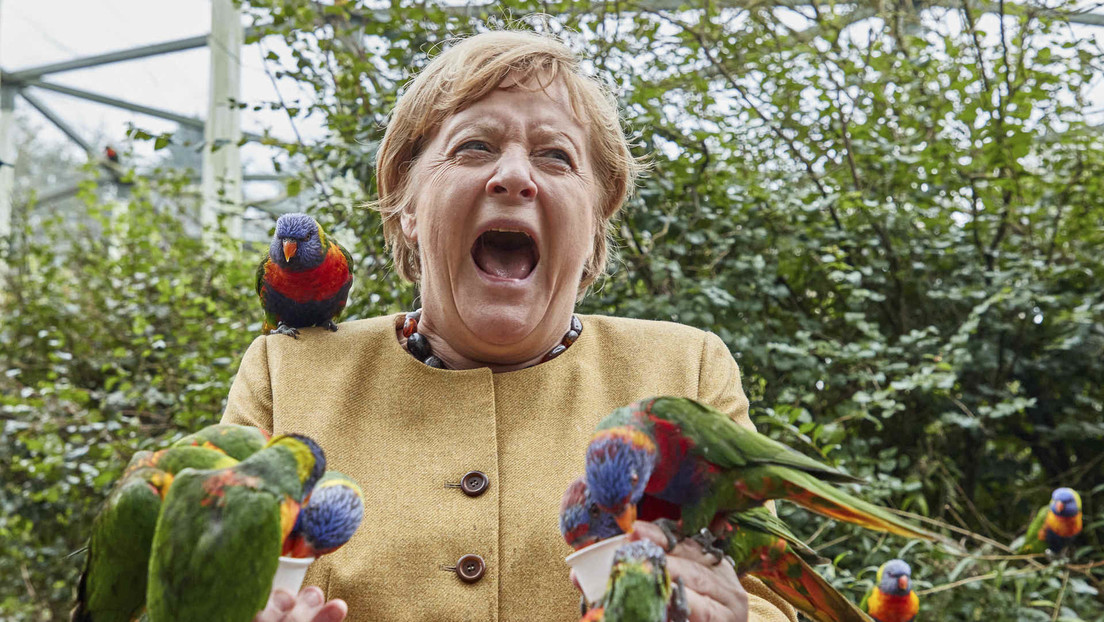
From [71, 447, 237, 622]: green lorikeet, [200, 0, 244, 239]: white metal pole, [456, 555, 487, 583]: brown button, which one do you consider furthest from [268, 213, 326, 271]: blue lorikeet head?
[200, 0, 244, 239]: white metal pole

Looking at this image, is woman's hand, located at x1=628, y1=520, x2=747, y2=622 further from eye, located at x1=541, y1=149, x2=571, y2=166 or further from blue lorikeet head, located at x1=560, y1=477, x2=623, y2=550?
eye, located at x1=541, y1=149, x2=571, y2=166

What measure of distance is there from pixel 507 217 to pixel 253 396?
0.58 meters

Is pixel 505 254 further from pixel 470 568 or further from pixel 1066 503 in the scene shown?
pixel 1066 503

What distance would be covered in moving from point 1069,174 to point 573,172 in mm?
2806

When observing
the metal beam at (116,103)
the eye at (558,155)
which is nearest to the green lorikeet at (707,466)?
the eye at (558,155)

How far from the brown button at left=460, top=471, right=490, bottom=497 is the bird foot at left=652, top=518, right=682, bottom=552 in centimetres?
50

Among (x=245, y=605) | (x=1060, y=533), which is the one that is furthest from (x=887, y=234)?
(x=245, y=605)

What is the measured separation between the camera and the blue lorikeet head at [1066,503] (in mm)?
3043

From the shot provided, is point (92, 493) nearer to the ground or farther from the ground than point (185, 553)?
nearer to the ground

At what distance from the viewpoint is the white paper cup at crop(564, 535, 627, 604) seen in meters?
0.89

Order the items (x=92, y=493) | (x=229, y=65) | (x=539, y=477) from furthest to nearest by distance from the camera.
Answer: (x=229, y=65) < (x=92, y=493) < (x=539, y=477)

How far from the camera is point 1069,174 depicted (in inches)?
137

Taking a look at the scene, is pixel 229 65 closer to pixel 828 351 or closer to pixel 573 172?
pixel 828 351

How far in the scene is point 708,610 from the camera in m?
0.96
